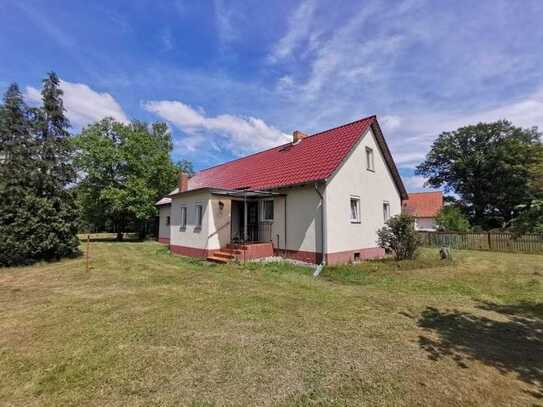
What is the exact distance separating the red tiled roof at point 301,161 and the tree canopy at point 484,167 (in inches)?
1124

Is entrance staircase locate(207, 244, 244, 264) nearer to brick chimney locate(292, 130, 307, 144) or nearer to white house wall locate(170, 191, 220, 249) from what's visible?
white house wall locate(170, 191, 220, 249)

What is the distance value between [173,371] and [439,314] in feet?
17.7

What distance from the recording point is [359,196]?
44.0 ft

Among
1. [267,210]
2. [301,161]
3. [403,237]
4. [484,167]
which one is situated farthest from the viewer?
[484,167]

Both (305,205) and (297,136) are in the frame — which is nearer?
(305,205)

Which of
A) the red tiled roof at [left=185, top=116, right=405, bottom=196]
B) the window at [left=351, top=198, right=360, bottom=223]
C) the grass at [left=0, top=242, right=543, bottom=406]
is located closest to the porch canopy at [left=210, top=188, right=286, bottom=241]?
the red tiled roof at [left=185, top=116, right=405, bottom=196]

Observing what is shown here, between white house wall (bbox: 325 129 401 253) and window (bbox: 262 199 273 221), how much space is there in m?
3.26

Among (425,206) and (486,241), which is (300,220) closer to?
(486,241)

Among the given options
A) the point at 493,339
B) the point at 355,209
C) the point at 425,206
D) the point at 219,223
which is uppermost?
the point at 425,206

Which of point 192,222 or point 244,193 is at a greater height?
point 244,193

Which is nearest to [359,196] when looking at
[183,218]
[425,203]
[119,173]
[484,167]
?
[183,218]

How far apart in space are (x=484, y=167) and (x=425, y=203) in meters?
8.70

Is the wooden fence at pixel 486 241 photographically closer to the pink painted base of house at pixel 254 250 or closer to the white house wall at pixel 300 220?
the white house wall at pixel 300 220

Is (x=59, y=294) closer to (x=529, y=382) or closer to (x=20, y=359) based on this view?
(x=20, y=359)
